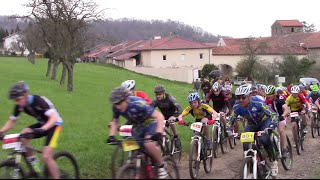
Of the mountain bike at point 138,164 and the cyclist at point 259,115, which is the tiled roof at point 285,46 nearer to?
the cyclist at point 259,115

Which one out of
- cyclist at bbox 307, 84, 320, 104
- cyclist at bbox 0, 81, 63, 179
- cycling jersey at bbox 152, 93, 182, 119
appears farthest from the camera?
cyclist at bbox 307, 84, 320, 104

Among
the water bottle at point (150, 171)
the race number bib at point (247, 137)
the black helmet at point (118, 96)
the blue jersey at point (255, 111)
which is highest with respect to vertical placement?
the black helmet at point (118, 96)

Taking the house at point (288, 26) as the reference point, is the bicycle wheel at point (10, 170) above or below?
below

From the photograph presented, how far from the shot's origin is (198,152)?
30.9 feet

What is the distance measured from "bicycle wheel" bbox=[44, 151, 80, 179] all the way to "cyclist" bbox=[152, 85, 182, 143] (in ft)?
10.9

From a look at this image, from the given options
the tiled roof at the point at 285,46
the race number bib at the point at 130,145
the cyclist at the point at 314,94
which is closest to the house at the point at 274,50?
the tiled roof at the point at 285,46

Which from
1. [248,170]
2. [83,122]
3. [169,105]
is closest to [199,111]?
[169,105]

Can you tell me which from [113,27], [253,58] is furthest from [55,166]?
[113,27]

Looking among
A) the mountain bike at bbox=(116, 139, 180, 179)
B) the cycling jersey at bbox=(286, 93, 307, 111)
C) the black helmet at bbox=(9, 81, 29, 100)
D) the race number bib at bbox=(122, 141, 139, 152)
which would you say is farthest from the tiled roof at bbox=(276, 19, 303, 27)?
the black helmet at bbox=(9, 81, 29, 100)

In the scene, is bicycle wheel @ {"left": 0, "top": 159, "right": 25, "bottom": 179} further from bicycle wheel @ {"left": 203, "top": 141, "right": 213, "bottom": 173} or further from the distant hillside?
the distant hillside

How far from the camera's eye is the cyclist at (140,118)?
664 cm

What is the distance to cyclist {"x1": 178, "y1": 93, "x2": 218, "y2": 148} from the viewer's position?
10.4m

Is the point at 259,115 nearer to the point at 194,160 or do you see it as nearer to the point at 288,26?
the point at 194,160

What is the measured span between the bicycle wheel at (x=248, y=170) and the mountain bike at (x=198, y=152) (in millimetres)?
1764
